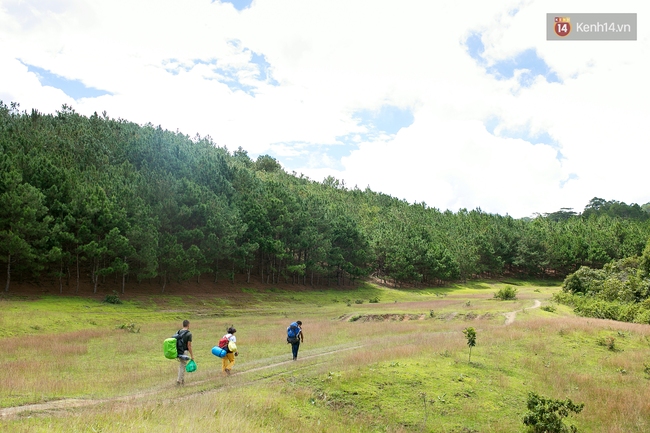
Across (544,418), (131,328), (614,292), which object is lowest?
(131,328)

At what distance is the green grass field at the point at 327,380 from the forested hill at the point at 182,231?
47.6 ft

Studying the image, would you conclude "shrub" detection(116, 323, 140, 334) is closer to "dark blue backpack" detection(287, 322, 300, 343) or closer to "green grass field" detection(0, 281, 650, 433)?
"green grass field" detection(0, 281, 650, 433)

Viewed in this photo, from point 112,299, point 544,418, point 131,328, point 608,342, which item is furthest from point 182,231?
point 544,418

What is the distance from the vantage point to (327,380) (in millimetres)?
14820

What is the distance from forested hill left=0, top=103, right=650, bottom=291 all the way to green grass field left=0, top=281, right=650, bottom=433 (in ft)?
47.6

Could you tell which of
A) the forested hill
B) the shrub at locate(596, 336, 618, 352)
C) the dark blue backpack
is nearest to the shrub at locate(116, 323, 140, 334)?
the forested hill

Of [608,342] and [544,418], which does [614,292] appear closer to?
[608,342]

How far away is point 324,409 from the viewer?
12719mm

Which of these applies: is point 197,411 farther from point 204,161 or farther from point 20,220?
point 204,161

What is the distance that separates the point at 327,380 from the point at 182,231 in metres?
41.6

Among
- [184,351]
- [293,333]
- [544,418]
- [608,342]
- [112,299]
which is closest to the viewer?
[544,418]

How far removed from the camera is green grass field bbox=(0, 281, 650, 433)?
11.2 m

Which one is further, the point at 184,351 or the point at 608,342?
the point at 608,342

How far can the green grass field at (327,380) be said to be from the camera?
36.9 feet
